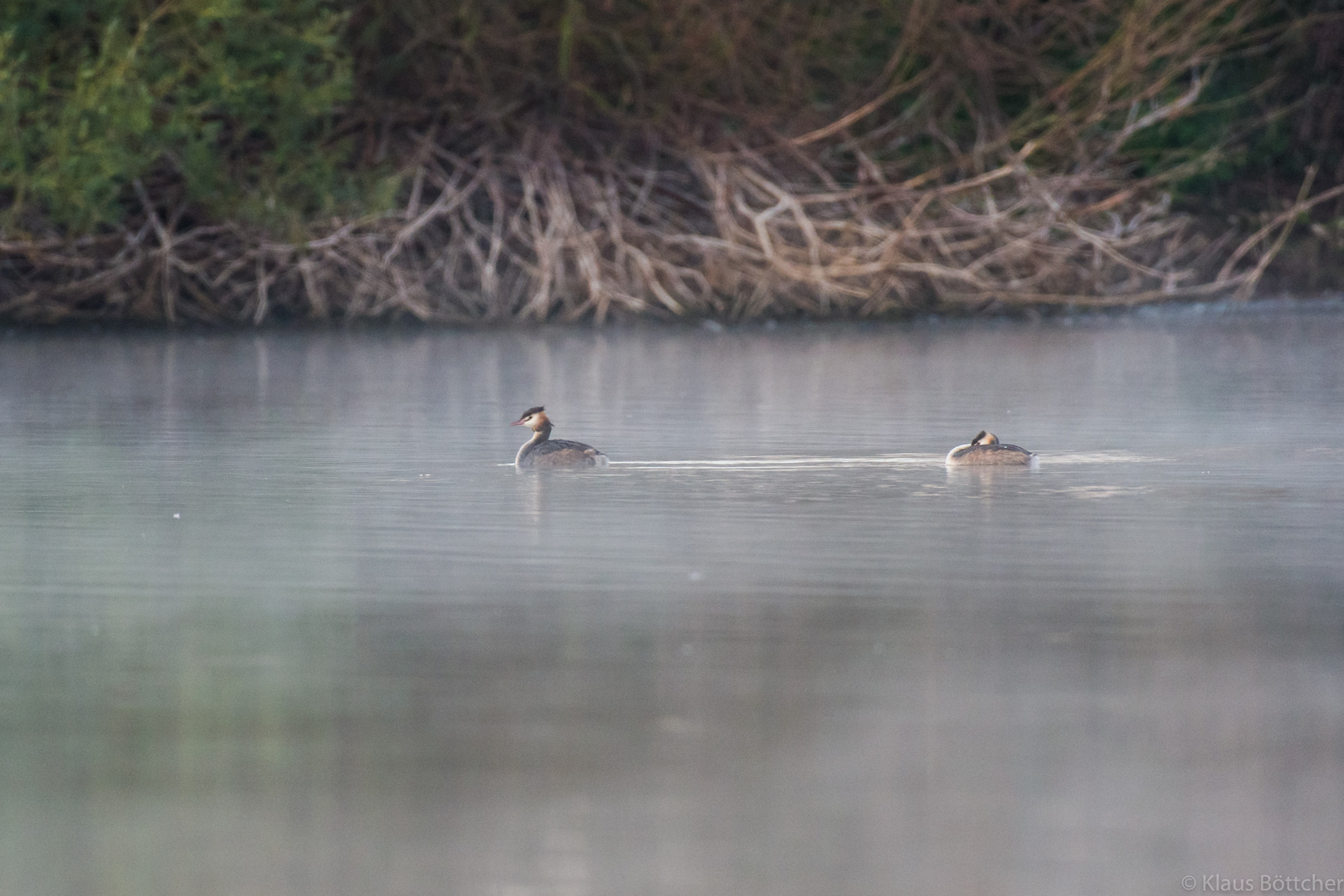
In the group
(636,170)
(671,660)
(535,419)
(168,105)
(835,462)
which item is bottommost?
(671,660)

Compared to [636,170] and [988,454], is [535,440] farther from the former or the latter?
[636,170]

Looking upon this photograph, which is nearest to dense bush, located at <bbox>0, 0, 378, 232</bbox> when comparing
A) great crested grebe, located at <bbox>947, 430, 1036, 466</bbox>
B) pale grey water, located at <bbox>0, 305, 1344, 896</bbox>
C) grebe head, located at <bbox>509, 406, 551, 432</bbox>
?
pale grey water, located at <bbox>0, 305, 1344, 896</bbox>

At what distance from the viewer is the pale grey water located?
3.73 metres

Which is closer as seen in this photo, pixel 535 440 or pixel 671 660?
pixel 671 660

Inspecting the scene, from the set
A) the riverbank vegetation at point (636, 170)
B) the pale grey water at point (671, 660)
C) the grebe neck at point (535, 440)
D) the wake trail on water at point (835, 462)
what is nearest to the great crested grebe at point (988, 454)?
the pale grey water at point (671, 660)

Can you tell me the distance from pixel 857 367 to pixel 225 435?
5.25 meters

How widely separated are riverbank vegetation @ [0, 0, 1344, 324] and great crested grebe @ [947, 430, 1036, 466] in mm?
10028

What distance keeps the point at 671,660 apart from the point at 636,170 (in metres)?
15.2

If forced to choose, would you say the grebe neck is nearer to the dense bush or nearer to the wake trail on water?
the wake trail on water

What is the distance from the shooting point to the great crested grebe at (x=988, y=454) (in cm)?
866

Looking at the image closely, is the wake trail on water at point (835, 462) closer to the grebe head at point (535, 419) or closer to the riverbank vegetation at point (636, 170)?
the grebe head at point (535, 419)

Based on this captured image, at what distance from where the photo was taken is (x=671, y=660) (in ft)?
16.8

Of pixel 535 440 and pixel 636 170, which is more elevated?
pixel 636 170

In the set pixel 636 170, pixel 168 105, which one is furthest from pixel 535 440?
pixel 636 170
